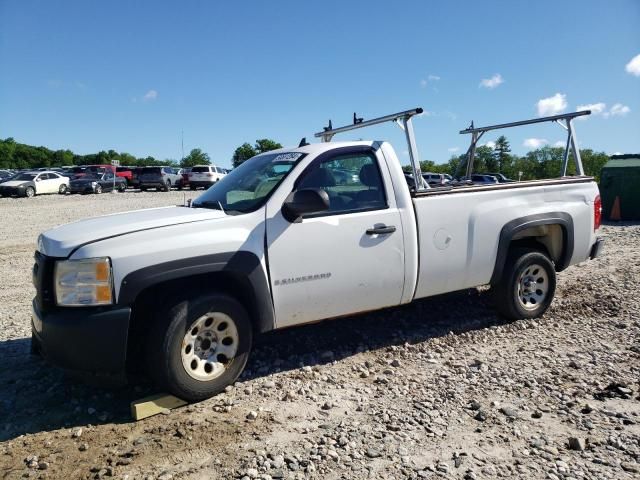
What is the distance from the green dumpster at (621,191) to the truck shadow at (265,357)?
11.9 m

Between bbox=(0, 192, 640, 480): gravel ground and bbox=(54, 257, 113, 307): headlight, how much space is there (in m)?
0.88

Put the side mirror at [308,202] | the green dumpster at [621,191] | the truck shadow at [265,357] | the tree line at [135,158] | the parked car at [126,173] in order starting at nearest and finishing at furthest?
the truck shadow at [265,357], the side mirror at [308,202], the green dumpster at [621,191], the parked car at [126,173], the tree line at [135,158]

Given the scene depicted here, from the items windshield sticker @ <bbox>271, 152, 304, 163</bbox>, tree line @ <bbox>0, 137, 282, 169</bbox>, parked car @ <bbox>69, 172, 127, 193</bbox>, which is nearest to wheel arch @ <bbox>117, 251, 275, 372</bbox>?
windshield sticker @ <bbox>271, 152, 304, 163</bbox>

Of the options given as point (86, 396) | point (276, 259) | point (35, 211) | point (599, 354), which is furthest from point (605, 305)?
point (35, 211)

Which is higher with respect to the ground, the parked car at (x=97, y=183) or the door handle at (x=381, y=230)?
the parked car at (x=97, y=183)

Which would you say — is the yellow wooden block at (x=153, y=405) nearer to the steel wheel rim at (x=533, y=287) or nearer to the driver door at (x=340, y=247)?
the driver door at (x=340, y=247)

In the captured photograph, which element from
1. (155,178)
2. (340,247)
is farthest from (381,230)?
(155,178)

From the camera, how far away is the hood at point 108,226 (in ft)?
11.1

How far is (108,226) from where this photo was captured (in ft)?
11.9

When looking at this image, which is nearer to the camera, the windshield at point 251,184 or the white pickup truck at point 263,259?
the white pickup truck at point 263,259

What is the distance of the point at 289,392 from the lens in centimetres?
380

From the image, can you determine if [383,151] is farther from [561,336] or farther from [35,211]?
[35,211]

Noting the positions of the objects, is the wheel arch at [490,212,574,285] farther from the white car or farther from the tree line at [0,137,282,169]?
the tree line at [0,137,282,169]

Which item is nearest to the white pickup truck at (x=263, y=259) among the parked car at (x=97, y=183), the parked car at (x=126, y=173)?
the parked car at (x=97, y=183)
